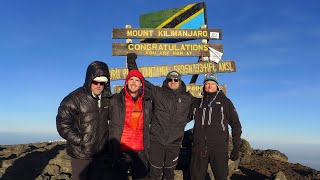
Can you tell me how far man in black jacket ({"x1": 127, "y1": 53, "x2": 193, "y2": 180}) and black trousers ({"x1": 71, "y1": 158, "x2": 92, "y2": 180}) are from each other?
242 centimetres

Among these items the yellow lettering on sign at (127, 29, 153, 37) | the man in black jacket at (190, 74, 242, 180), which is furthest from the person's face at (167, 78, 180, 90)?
the yellow lettering on sign at (127, 29, 153, 37)

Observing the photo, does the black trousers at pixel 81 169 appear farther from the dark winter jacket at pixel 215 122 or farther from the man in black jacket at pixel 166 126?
the dark winter jacket at pixel 215 122

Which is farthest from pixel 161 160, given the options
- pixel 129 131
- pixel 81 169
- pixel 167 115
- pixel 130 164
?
pixel 81 169

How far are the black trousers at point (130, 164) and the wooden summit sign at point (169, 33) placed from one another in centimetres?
939

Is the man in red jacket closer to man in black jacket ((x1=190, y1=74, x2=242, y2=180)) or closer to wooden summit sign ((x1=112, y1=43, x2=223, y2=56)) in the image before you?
man in black jacket ((x1=190, y1=74, x2=242, y2=180))

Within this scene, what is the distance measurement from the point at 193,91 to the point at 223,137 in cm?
768

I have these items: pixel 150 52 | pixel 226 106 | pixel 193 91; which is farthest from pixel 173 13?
pixel 226 106

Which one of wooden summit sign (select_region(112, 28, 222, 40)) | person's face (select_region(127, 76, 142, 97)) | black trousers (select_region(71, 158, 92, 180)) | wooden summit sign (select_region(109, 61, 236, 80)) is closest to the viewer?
black trousers (select_region(71, 158, 92, 180))

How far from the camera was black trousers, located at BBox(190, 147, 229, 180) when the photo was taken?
8.98 m

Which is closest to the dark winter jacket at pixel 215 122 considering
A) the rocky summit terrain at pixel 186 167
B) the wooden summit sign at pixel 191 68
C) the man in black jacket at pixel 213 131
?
the man in black jacket at pixel 213 131

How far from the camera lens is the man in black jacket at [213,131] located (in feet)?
29.6

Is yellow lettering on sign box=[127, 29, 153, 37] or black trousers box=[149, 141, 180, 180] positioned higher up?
yellow lettering on sign box=[127, 29, 153, 37]

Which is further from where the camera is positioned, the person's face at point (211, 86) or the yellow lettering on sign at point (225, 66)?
the yellow lettering on sign at point (225, 66)

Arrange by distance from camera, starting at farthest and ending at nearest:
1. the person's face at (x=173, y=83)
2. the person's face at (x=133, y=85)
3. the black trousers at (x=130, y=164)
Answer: the person's face at (x=173, y=83)
the person's face at (x=133, y=85)
the black trousers at (x=130, y=164)
